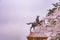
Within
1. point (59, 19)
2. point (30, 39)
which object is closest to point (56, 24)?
point (59, 19)

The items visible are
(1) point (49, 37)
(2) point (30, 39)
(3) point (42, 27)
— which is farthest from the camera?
(2) point (30, 39)

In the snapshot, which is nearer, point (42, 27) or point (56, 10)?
point (42, 27)

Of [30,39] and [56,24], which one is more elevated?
[56,24]

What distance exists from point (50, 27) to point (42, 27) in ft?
0.39

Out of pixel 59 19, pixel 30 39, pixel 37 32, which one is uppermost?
pixel 59 19

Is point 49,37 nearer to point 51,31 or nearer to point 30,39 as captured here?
point 51,31

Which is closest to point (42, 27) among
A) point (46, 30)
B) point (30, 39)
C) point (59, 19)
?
point (46, 30)

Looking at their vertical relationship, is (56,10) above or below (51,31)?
above

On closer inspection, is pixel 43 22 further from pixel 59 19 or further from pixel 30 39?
pixel 30 39

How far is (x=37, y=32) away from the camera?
2.48 metres

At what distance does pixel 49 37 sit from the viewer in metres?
2.31

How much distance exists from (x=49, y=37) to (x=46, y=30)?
139 mm

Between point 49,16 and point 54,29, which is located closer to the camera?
point 54,29

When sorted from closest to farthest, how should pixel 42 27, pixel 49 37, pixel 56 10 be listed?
pixel 49 37 < pixel 42 27 < pixel 56 10
